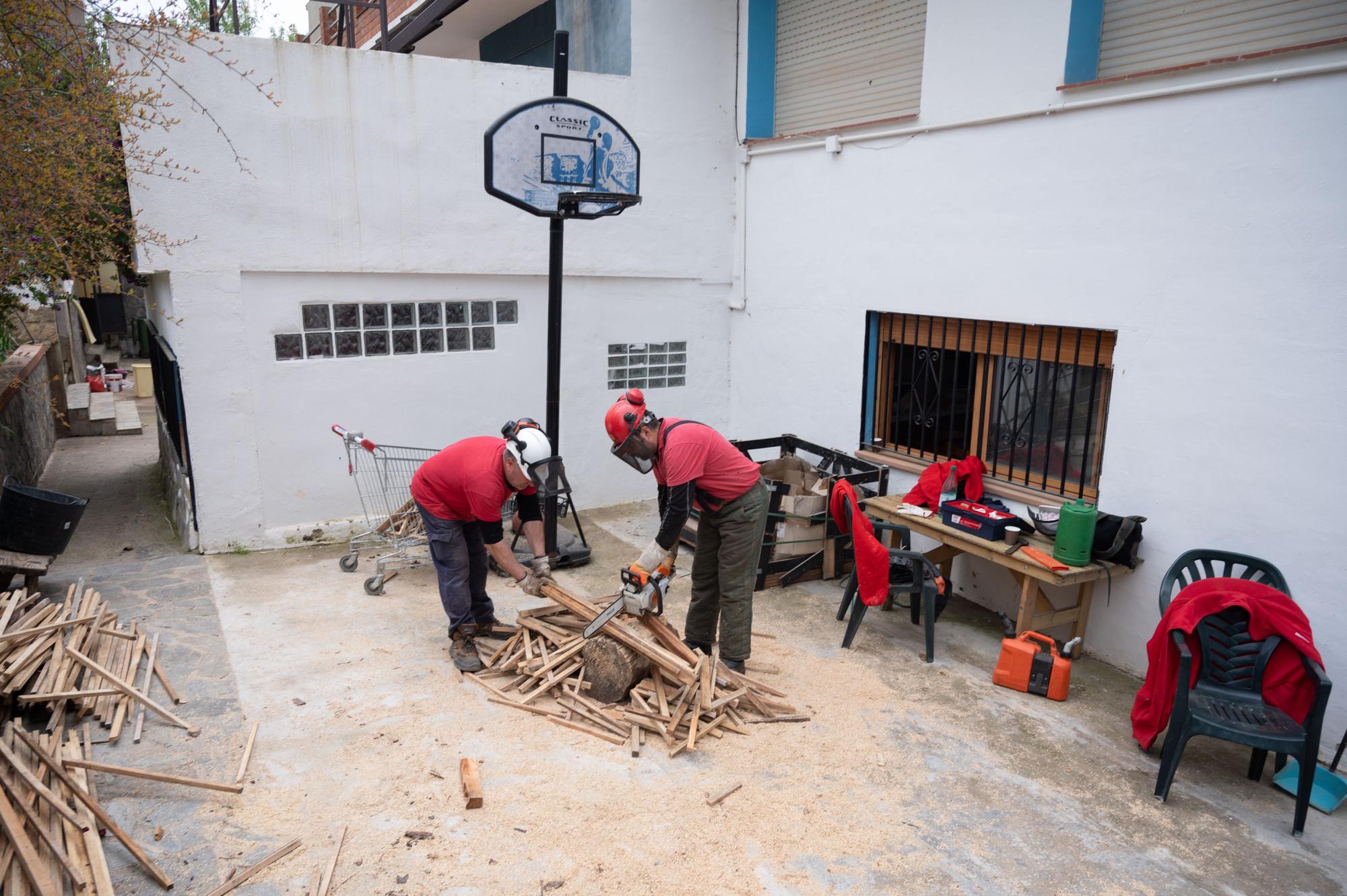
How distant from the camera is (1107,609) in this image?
22.6 feet

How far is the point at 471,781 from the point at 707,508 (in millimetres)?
2360

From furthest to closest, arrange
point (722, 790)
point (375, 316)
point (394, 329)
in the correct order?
point (394, 329), point (375, 316), point (722, 790)

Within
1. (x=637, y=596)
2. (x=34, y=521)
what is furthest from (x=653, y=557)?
(x=34, y=521)

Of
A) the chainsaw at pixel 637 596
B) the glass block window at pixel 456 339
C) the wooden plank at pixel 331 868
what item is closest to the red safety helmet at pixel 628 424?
the chainsaw at pixel 637 596

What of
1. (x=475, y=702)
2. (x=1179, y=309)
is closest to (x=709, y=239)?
(x=1179, y=309)

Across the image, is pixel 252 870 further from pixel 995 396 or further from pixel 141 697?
pixel 995 396

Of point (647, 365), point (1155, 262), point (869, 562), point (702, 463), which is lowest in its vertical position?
point (869, 562)

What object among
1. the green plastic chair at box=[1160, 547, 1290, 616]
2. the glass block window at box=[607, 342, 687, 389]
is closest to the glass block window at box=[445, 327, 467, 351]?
the glass block window at box=[607, 342, 687, 389]

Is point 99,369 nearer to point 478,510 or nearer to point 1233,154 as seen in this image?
point 478,510

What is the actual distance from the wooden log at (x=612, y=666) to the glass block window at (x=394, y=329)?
4.68m

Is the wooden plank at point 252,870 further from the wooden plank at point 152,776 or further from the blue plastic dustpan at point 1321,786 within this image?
the blue plastic dustpan at point 1321,786

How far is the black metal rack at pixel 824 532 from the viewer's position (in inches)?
A: 320

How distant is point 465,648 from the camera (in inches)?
247

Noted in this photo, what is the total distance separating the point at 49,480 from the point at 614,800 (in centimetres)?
1066
